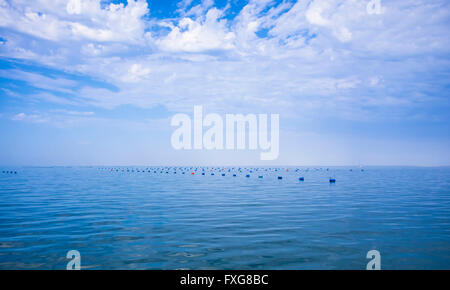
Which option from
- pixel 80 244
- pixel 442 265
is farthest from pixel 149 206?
pixel 442 265

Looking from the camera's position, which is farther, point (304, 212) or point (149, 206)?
point (149, 206)

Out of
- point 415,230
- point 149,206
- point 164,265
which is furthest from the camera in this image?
point 149,206

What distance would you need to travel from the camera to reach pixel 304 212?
29.2 metres

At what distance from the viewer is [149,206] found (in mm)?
33375

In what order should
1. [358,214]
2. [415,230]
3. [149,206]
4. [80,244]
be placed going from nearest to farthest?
[80,244] < [415,230] < [358,214] < [149,206]

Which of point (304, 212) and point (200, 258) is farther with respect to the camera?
point (304, 212)

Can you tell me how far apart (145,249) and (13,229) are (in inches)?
482

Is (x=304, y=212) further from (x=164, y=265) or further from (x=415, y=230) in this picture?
(x=164, y=265)

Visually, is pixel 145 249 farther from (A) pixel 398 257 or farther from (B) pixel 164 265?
(A) pixel 398 257
